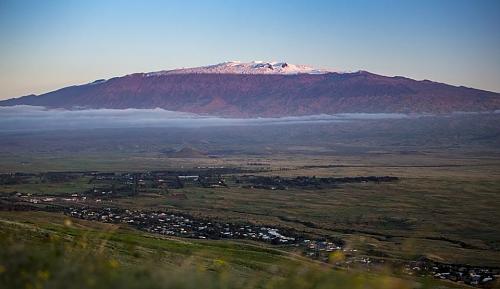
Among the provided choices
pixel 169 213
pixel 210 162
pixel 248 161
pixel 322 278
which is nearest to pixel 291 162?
pixel 248 161

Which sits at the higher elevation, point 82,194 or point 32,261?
point 32,261

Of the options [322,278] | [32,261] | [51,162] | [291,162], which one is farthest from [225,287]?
[51,162]

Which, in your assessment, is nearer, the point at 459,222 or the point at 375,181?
the point at 459,222

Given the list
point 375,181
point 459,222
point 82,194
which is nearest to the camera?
point 459,222

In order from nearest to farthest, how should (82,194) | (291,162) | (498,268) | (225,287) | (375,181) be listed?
(225,287)
(498,268)
(82,194)
(375,181)
(291,162)

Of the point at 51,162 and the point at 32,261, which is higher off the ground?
the point at 32,261

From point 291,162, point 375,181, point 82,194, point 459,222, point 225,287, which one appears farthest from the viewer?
point 291,162

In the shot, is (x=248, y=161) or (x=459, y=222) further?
(x=248, y=161)

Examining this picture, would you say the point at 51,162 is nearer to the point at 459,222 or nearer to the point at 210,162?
the point at 210,162

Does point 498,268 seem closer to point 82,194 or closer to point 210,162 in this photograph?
point 82,194
